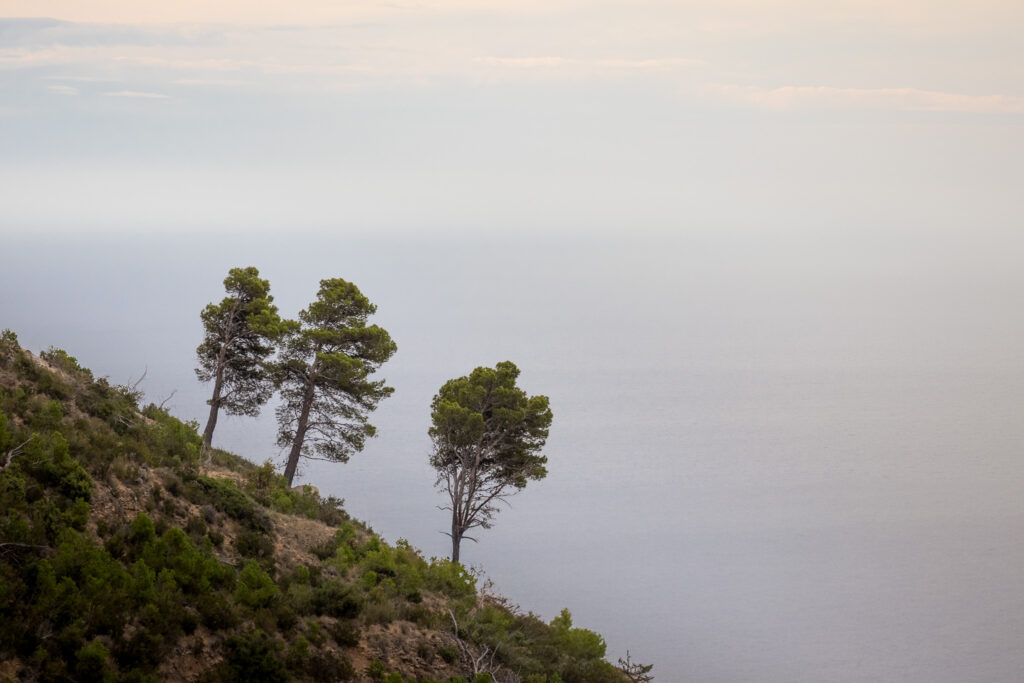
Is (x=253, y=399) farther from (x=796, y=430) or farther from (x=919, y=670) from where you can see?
(x=796, y=430)

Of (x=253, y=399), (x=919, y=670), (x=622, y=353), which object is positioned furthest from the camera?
(x=622, y=353)

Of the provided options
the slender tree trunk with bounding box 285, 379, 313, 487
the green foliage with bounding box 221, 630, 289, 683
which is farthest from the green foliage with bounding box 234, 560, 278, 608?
the slender tree trunk with bounding box 285, 379, 313, 487

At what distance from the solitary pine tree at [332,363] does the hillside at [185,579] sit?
11231 mm

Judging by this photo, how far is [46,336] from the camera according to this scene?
176625 millimetres

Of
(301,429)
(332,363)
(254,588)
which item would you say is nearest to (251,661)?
(254,588)

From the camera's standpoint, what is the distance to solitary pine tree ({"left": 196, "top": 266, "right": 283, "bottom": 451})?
119 feet

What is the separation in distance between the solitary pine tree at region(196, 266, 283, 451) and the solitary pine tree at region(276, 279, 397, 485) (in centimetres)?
205

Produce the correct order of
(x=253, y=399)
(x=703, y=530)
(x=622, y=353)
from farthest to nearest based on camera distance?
(x=622, y=353)
(x=703, y=530)
(x=253, y=399)

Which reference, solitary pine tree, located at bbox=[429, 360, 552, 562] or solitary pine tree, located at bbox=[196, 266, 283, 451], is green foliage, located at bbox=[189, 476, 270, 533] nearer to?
solitary pine tree, located at bbox=[429, 360, 552, 562]

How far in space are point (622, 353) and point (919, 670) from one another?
5362 inches

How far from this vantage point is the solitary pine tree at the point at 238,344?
3619 cm

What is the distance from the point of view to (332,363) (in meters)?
33.1

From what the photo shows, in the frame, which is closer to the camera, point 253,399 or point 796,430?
point 253,399

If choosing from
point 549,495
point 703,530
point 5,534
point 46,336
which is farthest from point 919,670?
point 46,336
